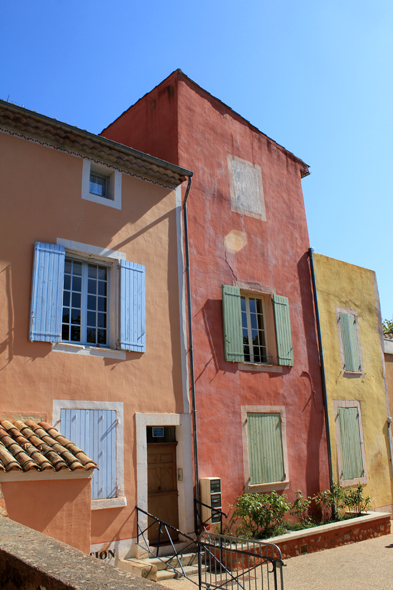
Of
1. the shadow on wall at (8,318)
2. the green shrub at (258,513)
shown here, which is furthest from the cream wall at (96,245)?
the green shrub at (258,513)

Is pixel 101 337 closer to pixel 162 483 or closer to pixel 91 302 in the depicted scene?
pixel 91 302

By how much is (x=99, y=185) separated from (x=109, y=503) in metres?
5.39

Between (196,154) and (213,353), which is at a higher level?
(196,154)

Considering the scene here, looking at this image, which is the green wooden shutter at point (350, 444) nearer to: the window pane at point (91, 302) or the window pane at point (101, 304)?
the window pane at point (101, 304)

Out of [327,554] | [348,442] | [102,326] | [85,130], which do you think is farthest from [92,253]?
[348,442]

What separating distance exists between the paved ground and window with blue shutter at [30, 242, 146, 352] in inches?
148

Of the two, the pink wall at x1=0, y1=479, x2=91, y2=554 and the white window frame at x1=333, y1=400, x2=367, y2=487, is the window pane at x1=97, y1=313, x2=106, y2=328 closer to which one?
the pink wall at x1=0, y1=479, x2=91, y2=554

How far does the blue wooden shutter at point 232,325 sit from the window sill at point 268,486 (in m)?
2.37

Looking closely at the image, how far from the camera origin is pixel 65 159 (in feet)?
27.0

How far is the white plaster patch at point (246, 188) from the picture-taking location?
1100 centimetres

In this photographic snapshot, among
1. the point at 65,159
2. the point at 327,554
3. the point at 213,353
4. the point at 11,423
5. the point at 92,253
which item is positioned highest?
the point at 65,159

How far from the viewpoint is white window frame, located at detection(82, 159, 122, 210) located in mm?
8398

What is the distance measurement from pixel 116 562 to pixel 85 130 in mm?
6796

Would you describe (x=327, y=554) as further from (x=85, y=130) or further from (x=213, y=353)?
(x=85, y=130)
